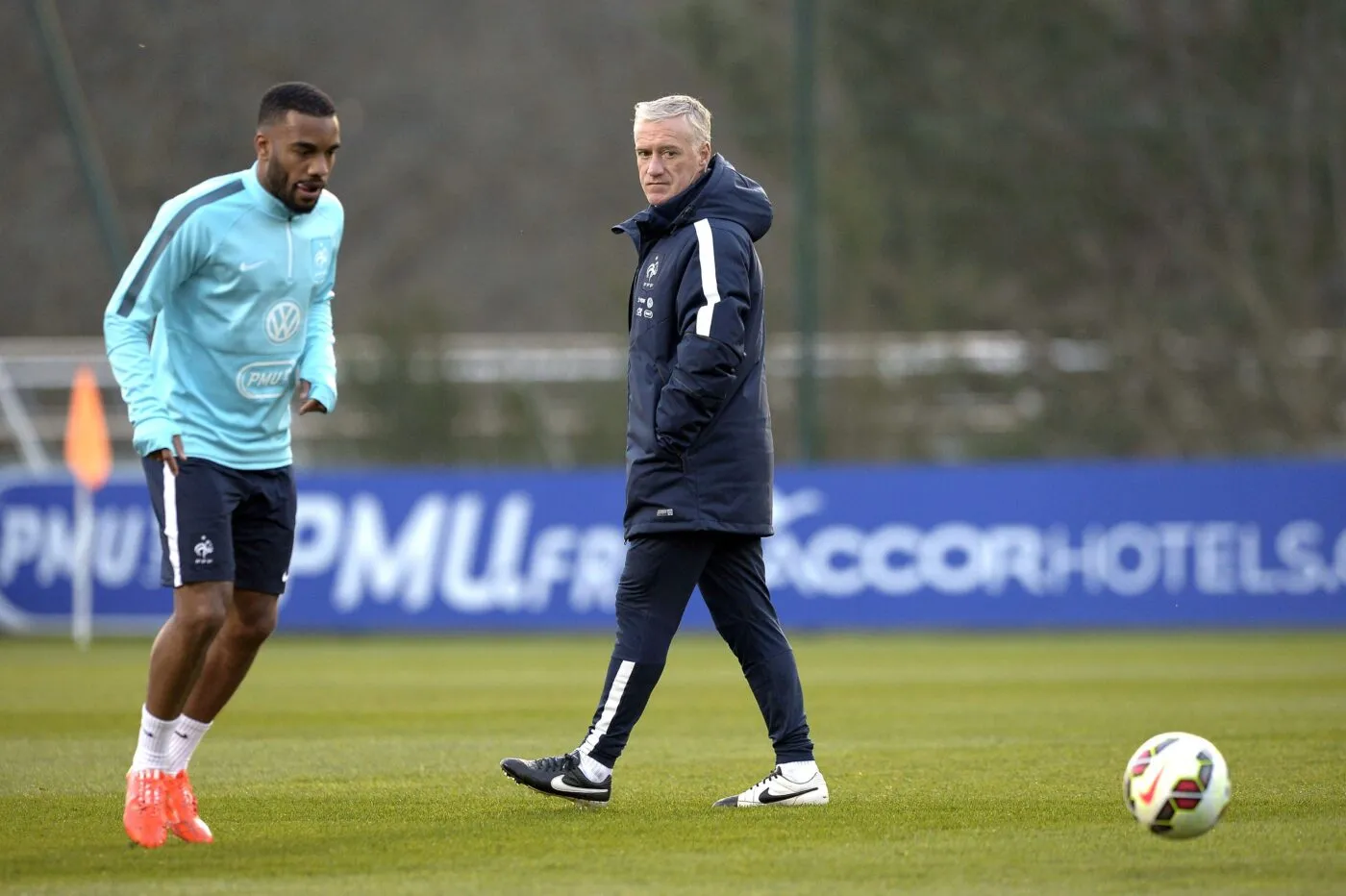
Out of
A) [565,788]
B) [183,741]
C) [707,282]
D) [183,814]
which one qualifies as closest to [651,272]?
[707,282]

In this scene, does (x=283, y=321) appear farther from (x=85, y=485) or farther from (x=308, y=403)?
(x=85, y=485)

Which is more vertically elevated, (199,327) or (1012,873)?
(199,327)

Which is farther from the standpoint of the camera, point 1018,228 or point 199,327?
point 1018,228

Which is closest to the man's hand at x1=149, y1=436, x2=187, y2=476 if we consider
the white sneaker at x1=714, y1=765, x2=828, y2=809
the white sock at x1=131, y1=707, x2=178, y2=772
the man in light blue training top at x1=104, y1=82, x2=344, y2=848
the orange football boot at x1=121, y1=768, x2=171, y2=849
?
the man in light blue training top at x1=104, y1=82, x2=344, y2=848

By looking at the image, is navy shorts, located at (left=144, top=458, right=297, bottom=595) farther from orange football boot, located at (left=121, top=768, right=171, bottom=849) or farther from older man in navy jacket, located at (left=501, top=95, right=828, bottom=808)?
older man in navy jacket, located at (left=501, top=95, right=828, bottom=808)

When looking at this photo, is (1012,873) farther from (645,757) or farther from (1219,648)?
(1219,648)

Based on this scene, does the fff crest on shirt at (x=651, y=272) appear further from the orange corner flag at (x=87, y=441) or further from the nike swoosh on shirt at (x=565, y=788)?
the orange corner flag at (x=87, y=441)

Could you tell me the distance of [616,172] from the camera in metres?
30.4

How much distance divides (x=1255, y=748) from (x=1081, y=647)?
25.7ft

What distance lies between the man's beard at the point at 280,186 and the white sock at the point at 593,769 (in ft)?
6.73

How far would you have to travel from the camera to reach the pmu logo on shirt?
20.6 ft

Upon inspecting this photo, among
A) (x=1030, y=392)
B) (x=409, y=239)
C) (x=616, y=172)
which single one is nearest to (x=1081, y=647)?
(x=1030, y=392)

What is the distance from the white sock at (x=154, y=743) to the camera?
603cm

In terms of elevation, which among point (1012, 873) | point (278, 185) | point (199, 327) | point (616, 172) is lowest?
point (1012, 873)
